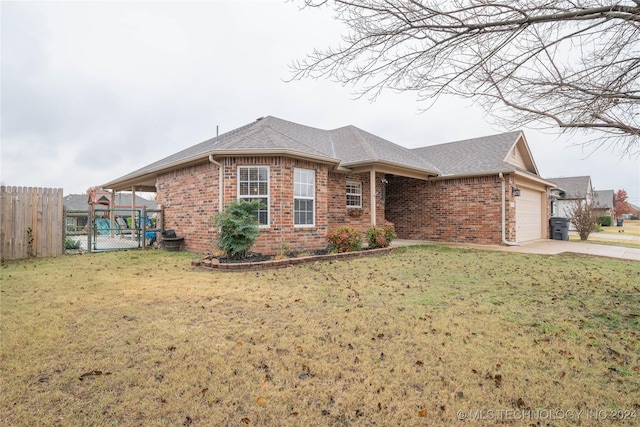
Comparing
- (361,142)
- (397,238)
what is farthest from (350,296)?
(397,238)

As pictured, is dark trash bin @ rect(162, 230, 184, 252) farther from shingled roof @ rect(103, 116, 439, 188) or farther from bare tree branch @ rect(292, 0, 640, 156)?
bare tree branch @ rect(292, 0, 640, 156)

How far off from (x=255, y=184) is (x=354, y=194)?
5184mm

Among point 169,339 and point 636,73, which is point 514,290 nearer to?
point 636,73

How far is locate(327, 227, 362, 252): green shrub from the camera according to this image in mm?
9586

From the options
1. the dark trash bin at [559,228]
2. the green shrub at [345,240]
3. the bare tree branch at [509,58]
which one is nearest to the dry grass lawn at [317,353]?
the bare tree branch at [509,58]

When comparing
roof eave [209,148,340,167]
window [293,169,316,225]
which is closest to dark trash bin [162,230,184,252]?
roof eave [209,148,340,167]

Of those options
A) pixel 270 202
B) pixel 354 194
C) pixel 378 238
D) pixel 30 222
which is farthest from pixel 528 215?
pixel 30 222

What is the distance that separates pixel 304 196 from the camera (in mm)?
10148

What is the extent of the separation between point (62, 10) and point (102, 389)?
9.96 m

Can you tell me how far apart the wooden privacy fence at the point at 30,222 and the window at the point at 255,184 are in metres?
5.69

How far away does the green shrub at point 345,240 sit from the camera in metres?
9.59

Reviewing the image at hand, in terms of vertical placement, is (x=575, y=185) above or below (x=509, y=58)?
above

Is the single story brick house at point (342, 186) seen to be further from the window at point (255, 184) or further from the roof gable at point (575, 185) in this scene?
the roof gable at point (575, 185)

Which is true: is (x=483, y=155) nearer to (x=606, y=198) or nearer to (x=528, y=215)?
(x=528, y=215)
